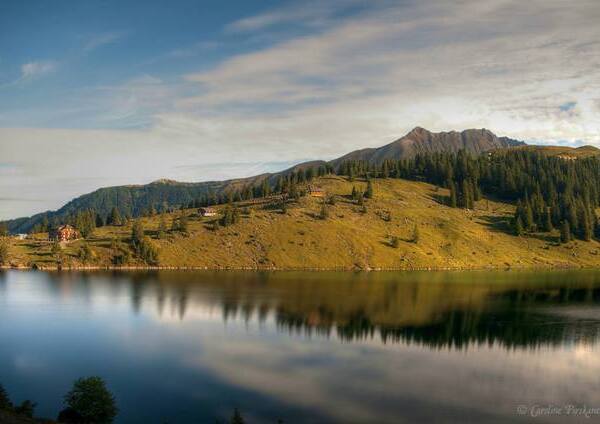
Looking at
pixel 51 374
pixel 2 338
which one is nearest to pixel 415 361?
pixel 51 374

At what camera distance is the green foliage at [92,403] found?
121 ft

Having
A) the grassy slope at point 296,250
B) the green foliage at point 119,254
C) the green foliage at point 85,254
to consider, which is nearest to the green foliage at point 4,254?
the grassy slope at point 296,250

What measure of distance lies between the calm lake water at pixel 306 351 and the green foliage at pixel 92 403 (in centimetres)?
141

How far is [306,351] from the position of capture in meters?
59.9

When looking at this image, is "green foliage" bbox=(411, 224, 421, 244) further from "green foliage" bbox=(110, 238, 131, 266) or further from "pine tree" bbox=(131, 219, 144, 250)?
"green foliage" bbox=(110, 238, 131, 266)

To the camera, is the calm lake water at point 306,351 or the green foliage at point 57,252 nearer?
the calm lake water at point 306,351

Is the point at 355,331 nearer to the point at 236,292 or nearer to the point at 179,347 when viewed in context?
the point at 179,347

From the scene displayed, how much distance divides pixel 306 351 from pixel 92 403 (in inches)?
1080

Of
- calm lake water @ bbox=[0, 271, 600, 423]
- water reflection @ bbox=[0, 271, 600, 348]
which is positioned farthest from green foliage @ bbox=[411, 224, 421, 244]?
calm lake water @ bbox=[0, 271, 600, 423]

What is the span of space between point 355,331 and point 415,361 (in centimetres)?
1695

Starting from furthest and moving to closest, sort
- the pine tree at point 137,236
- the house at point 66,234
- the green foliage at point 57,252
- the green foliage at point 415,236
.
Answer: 1. the green foliage at point 415,236
2. the house at point 66,234
3. the pine tree at point 137,236
4. the green foliage at point 57,252

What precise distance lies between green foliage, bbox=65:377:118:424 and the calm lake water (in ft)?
4.61

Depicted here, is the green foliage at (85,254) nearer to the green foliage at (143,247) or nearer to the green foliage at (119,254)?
the green foliage at (119,254)

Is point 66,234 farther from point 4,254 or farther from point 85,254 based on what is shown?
point 4,254
